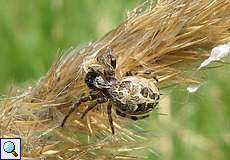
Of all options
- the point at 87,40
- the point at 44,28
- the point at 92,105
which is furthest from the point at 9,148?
Result: the point at 44,28

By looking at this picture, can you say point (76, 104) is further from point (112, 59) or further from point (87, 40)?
point (87, 40)

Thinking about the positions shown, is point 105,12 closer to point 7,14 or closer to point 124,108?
point 7,14

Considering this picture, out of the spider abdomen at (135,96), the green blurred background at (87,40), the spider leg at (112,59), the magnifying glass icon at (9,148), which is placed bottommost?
the magnifying glass icon at (9,148)

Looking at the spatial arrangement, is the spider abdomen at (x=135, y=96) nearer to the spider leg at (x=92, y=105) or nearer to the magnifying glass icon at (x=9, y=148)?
the spider leg at (x=92, y=105)

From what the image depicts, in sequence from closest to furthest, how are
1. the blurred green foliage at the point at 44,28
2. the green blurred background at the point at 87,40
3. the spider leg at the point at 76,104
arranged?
the spider leg at the point at 76,104
the green blurred background at the point at 87,40
the blurred green foliage at the point at 44,28

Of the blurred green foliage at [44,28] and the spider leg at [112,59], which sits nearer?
the spider leg at [112,59]

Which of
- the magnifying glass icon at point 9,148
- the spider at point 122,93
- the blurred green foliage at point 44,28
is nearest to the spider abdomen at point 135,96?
the spider at point 122,93
